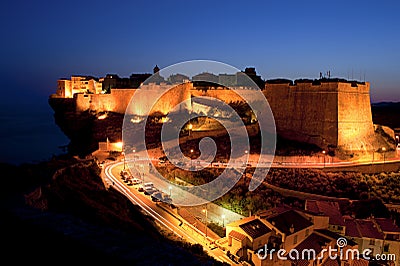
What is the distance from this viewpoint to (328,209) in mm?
13297

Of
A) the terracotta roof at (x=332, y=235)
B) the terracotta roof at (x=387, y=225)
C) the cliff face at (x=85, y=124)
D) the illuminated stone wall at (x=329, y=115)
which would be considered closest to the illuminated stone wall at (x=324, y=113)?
the illuminated stone wall at (x=329, y=115)

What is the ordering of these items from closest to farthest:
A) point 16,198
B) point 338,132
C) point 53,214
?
1. point 53,214
2. point 16,198
3. point 338,132

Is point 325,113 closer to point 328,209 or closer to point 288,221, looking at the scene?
point 328,209

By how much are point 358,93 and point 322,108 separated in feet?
8.13

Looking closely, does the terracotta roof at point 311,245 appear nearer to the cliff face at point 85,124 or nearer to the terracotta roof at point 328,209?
the terracotta roof at point 328,209

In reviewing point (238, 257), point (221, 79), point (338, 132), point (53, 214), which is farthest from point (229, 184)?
point (221, 79)

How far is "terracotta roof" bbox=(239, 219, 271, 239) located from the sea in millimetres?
21681

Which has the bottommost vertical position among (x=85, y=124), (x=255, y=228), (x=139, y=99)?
(x=255, y=228)

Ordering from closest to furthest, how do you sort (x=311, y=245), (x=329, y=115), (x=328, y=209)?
(x=311, y=245), (x=328, y=209), (x=329, y=115)

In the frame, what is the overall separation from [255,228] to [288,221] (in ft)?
4.53

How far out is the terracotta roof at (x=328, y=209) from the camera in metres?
12.2

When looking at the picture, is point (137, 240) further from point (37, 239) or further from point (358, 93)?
point (358, 93)

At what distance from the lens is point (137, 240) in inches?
125

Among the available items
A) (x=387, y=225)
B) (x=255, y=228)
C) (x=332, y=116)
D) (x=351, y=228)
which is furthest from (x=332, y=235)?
(x=332, y=116)
